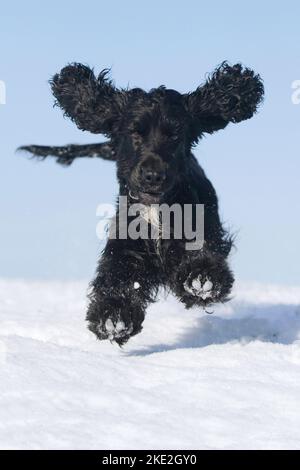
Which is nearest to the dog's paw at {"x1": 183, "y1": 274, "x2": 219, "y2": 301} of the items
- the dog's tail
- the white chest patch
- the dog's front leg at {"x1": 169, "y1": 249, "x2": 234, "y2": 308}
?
the dog's front leg at {"x1": 169, "y1": 249, "x2": 234, "y2": 308}

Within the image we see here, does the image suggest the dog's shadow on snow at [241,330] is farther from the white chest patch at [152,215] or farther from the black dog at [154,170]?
the white chest patch at [152,215]

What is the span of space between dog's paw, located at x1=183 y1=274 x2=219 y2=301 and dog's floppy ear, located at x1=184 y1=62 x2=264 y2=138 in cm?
128

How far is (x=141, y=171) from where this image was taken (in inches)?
228

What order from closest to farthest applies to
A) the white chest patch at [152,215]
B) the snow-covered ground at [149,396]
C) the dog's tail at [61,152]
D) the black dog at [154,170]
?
the snow-covered ground at [149,396] → the black dog at [154,170] → the white chest patch at [152,215] → the dog's tail at [61,152]

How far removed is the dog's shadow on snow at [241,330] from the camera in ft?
22.1

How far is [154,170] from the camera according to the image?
5.77m

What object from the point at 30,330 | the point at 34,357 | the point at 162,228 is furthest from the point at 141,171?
the point at 30,330

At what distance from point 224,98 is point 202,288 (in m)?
1.73

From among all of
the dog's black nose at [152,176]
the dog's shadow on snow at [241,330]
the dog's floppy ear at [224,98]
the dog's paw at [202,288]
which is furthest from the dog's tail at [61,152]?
the dog's paw at [202,288]

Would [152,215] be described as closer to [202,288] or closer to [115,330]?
[202,288]

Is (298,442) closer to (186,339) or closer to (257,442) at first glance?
(257,442)

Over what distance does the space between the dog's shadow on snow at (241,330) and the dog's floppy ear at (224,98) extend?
1495mm

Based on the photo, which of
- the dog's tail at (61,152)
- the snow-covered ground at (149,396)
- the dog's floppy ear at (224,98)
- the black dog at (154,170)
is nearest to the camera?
the snow-covered ground at (149,396)

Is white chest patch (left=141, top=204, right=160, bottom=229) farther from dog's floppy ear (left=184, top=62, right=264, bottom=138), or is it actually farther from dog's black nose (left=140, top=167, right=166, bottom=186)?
dog's floppy ear (left=184, top=62, right=264, bottom=138)
